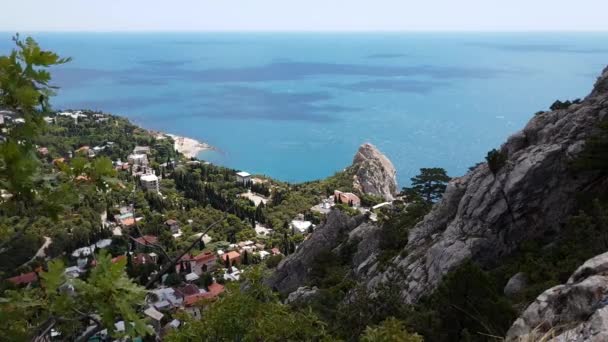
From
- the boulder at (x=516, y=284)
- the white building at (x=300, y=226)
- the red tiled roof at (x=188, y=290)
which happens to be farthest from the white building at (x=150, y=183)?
the boulder at (x=516, y=284)

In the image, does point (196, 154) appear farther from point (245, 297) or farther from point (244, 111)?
point (245, 297)

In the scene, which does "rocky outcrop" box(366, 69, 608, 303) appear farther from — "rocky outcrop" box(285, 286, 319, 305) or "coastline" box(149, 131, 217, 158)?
"coastline" box(149, 131, 217, 158)

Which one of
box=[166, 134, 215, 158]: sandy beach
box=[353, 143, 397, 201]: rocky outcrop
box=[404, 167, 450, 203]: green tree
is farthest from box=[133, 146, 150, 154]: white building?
box=[404, 167, 450, 203]: green tree

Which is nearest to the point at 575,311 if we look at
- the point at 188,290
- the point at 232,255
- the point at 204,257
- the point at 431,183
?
the point at 431,183

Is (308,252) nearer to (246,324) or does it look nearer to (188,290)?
(188,290)

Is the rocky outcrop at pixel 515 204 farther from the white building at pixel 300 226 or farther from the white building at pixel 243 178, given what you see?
the white building at pixel 243 178

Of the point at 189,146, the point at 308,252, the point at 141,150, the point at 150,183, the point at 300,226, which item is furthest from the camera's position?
the point at 189,146
